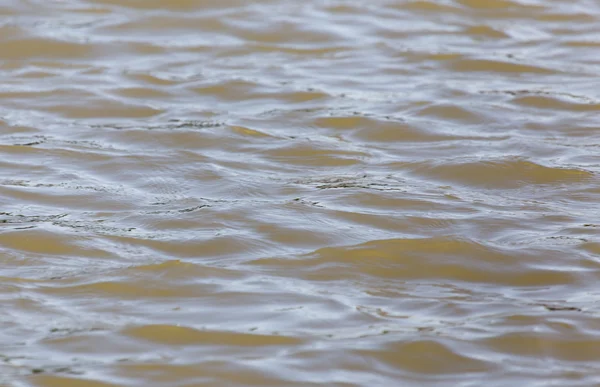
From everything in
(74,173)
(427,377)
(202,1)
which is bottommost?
(427,377)

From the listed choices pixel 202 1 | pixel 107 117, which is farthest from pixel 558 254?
pixel 202 1

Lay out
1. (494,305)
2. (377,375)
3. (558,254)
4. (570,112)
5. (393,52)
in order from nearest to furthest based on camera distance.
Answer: (377,375) < (494,305) < (558,254) < (570,112) < (393,52)

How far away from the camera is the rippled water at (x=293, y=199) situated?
2846 mm

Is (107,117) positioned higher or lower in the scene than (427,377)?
higher

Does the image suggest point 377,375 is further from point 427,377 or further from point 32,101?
point 32,101

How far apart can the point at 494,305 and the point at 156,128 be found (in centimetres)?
213

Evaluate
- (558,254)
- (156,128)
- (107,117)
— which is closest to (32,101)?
(107,117)

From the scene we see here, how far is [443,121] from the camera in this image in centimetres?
493

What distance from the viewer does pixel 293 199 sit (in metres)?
3.92

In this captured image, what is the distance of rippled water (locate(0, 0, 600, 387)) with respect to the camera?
2846 millimetres

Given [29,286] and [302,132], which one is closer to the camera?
[29,286]

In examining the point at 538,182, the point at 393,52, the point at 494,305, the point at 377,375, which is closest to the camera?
the point at 377,375

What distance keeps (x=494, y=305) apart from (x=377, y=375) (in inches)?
21.7

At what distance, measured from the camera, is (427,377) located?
2746 millimetres
